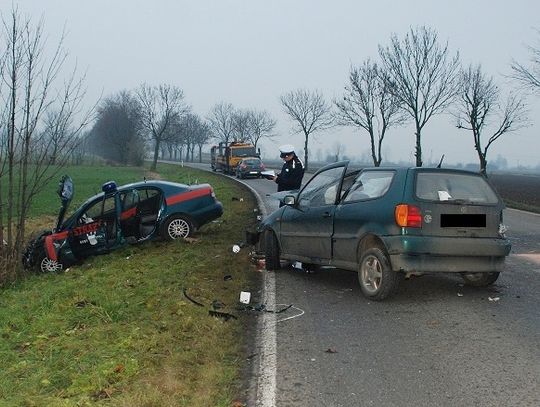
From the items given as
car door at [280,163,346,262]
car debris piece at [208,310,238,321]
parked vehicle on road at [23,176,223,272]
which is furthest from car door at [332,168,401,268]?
parked vehicle on road at [23,176,223,272]

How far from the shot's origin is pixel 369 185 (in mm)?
6656

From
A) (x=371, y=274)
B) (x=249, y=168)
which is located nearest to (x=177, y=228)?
(x=371, y=274)

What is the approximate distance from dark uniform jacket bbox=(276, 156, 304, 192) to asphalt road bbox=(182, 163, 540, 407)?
121 inches

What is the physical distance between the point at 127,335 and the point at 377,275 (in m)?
2.81

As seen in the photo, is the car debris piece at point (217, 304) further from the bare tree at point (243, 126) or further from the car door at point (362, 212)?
the bare tree at point (243, 126)

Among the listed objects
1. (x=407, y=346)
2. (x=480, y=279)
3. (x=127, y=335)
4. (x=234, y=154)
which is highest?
(x=234, y=154)

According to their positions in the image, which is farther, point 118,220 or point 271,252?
point 118,220

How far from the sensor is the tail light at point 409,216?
19.5 feet

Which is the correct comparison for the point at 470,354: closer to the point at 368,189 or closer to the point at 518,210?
the point at 368,189

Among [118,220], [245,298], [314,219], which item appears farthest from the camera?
[118,220]

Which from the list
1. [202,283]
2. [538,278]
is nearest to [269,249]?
[202,283]

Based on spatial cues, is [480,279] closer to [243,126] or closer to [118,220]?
[118,220]

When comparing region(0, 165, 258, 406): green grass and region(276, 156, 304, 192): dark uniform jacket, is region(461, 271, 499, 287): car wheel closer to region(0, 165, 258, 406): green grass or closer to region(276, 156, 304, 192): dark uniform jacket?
region(0, 165, 258, 406): green grass

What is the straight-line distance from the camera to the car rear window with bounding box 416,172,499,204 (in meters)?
6.11
